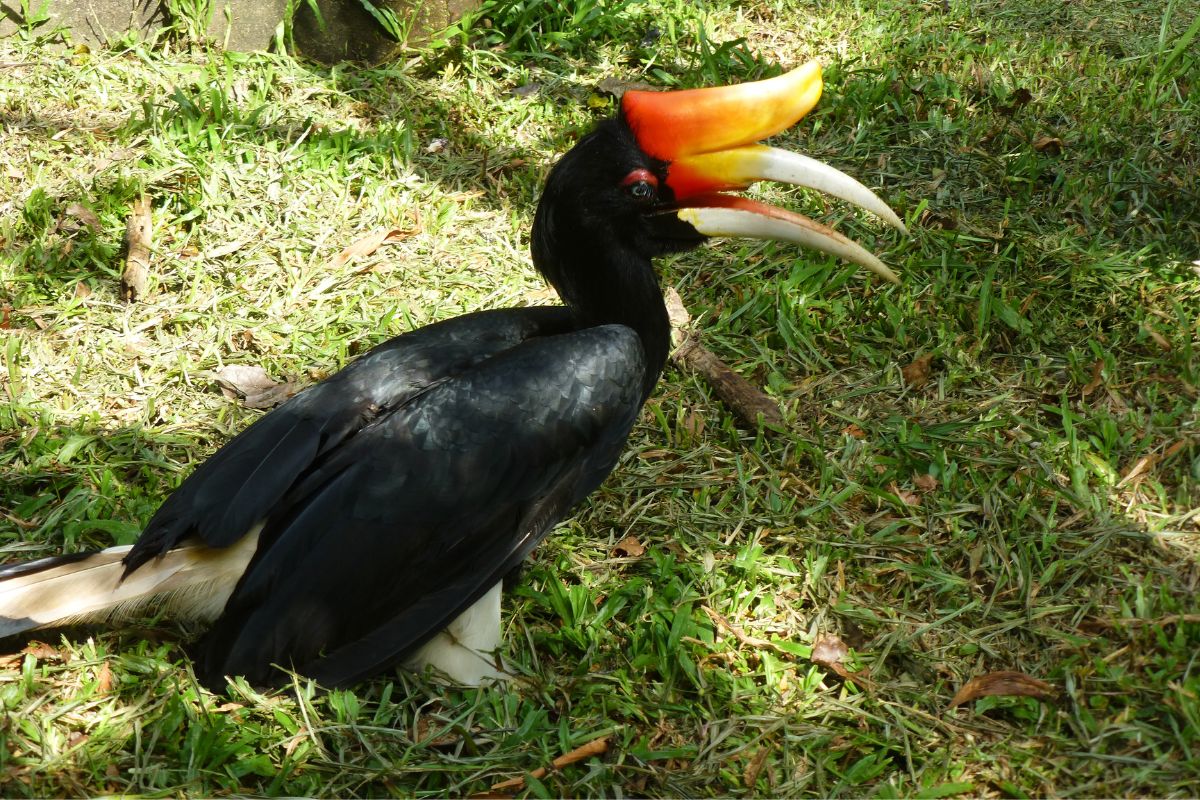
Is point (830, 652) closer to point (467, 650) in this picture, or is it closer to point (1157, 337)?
point (467, 650)

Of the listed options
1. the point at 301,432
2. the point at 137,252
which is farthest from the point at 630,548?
the point at 137,252

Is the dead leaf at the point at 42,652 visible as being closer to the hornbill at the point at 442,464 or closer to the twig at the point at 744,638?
the hornbill at the point at 442,464

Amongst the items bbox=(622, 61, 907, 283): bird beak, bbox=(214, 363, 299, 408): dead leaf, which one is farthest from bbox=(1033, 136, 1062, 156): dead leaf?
A: bbox=(214, 363, 299, 408): dead leaf

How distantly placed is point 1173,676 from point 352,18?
4.30m

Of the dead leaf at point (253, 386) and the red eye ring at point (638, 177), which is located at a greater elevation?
the red eye ring at point (638, 177)

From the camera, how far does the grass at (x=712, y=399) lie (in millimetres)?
2600

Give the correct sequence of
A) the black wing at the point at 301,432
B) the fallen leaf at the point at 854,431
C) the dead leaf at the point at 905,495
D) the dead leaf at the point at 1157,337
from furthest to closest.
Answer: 1. the dead leaf at the point at 1157,337
2. the fallen leaf at the point at 854,431
3. the dead leaf at the point at 905,495
4. the black wing at the point at 301,432

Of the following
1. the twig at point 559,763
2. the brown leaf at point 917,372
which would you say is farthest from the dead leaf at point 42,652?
the brown leaf at point 917,372

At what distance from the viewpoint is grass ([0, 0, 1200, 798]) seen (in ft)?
8.53

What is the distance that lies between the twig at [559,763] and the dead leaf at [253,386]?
1.69 meters

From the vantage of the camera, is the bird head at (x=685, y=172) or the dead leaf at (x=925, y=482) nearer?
the bird head at (x=685, y=172)

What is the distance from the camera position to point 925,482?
3312mm

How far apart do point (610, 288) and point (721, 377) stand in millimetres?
749

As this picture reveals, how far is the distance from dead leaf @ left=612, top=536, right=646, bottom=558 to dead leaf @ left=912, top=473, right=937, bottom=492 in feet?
2.90
